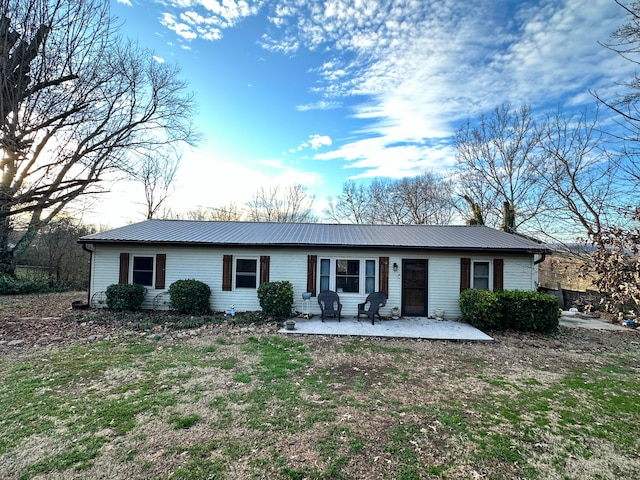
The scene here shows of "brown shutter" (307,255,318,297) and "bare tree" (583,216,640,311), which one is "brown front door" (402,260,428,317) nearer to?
"brown shutter" (307,255,318,297)

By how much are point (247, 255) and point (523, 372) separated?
813 centimetres

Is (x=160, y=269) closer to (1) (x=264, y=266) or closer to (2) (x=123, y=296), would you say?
(2) (x=123, y=296)

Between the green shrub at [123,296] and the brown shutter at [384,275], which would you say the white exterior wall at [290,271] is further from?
the green shrub at [123,296]

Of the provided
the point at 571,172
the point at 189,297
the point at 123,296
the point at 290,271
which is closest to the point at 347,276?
the point at 290,271

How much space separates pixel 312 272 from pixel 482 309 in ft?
17.2

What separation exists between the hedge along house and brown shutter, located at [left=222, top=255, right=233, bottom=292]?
0.11 ft

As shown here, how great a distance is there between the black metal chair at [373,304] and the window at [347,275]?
69 cm

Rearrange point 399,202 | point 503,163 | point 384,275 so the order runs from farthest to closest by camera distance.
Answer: point 399,202 → point 503,163 → point 384,275

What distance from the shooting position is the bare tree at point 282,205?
2897 cm

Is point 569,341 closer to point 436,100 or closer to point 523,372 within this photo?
point 523,372

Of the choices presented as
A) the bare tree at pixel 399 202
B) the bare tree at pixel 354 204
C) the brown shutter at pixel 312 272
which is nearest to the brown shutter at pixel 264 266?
the brown shutter at pixel 312 272

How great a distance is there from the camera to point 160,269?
10.4 meters

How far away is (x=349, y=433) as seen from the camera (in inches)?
135

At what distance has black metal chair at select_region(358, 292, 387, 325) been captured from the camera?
9242 millimetres
